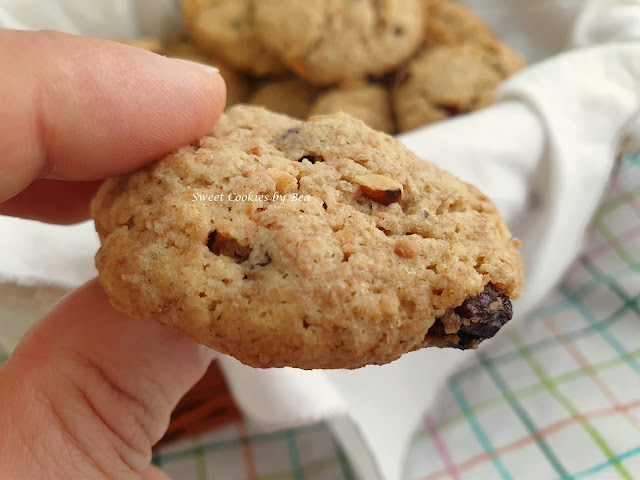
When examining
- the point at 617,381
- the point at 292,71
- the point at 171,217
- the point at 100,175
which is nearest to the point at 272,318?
the point at 171,217

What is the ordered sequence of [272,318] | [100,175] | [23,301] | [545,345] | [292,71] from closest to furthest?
1. [272,318]
2. [100,175]
3. [23,301]
4. [545,345]
5. [292,71]

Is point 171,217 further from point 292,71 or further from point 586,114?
point 292,71

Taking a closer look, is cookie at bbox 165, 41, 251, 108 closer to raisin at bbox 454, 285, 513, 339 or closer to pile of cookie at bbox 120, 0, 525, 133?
pile of cookie at bbox 120, 0, 525, 133

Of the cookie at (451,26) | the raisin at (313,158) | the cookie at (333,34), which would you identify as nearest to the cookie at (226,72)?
the cookie at (333,34)

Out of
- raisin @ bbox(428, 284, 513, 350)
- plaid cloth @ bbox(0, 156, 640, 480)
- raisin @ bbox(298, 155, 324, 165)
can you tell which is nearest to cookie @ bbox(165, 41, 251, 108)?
plaid cloth @ bbox(0, 156, 640, 480)

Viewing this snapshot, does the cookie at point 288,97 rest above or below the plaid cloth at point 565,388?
above

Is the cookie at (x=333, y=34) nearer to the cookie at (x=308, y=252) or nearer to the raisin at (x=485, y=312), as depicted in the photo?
the cookie at (x=308, y=252)

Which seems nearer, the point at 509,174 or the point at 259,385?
the point at 259,385
